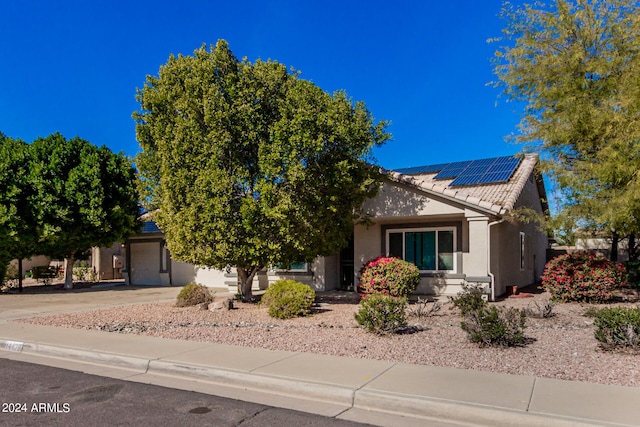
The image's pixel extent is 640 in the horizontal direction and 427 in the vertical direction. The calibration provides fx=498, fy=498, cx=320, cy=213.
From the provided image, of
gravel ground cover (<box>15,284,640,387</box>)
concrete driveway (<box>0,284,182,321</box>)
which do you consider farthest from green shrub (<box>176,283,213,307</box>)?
concrete driveway (<box>0,284,182,321</box>)

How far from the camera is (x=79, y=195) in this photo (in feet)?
62.8

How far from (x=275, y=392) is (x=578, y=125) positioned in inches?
402

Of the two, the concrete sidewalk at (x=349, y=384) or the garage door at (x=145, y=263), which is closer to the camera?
the concrete sidewalk at (x=349, y=384)

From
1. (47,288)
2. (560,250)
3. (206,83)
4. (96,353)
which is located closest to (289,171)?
(206,83)

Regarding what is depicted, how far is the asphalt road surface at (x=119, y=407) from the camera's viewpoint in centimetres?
518

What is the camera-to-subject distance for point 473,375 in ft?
21.5

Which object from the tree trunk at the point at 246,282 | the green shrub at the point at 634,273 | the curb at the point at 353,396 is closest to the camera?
the curb at the point at 353,396

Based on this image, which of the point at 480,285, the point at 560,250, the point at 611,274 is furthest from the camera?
the point at 560,250

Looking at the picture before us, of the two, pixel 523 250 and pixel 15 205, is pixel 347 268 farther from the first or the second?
pixel 15 205

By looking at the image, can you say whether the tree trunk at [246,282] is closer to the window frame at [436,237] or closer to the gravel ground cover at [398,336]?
the gravel ground cover at [398,336]

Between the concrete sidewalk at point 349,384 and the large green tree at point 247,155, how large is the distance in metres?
4.14

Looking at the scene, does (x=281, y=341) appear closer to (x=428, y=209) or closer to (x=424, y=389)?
(x=424, y=389)

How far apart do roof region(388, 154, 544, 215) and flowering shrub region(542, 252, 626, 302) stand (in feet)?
7.13

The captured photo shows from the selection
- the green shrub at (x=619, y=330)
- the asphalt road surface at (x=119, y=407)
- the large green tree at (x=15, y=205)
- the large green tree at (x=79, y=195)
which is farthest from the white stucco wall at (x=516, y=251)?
the large green tree at (x=15, y=205)
